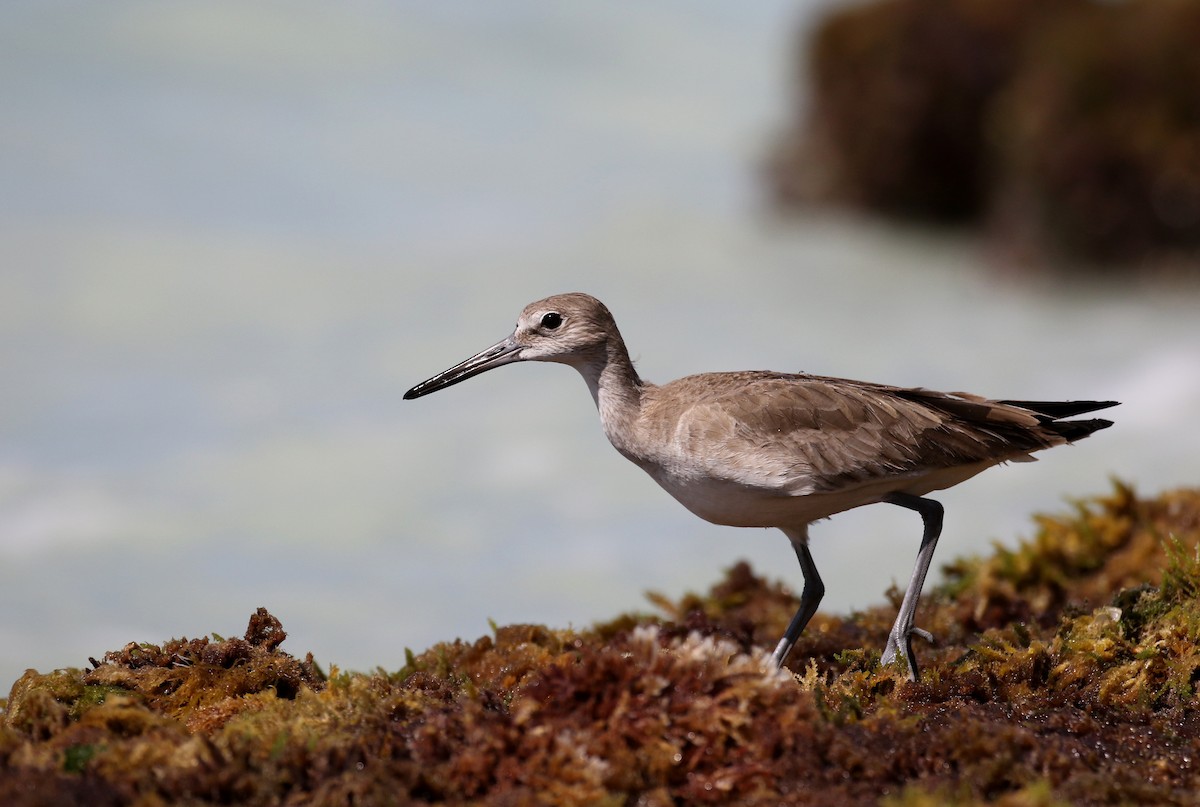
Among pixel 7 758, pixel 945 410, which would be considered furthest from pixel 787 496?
pixel 7 758

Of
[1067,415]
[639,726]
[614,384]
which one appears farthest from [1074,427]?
[639,726]

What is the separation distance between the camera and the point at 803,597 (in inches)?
260

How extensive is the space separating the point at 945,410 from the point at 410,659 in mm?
3018

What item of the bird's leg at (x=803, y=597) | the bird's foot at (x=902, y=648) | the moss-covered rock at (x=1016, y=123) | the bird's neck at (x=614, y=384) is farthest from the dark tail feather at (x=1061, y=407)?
the moss-covered rock at (x=1016, y=123)

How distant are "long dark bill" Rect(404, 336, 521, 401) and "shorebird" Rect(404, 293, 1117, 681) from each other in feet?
0.04

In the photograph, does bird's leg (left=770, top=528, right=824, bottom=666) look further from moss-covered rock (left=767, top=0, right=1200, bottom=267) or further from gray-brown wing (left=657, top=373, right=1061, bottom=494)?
moss-covered rock (left=767, top=0, right=1200, bottom=267)

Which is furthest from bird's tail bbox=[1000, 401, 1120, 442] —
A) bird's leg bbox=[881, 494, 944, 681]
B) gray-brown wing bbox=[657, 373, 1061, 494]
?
bird's leg bbox=[881, 494, 944, 681]

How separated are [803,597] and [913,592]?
563 millimetres

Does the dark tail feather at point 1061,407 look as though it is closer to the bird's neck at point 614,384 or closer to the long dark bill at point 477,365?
the bird's neck at point 614,384

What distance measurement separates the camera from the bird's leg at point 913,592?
6117 mm

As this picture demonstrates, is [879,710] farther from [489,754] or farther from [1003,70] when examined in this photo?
[1003,70]

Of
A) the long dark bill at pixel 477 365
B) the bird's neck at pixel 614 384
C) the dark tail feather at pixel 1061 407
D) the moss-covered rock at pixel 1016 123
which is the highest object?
the moss-covered rock at pixel 1016 123

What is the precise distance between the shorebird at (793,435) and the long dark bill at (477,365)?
0.01 meters

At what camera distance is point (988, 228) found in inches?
706
